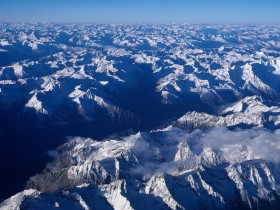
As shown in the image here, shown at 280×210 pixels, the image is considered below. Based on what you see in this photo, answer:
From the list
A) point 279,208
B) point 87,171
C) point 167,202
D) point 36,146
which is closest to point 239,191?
point 279,208

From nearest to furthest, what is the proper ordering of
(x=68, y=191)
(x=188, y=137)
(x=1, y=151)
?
(x=68, y=191) < (x=188, y=137) < (x=1, y=151)

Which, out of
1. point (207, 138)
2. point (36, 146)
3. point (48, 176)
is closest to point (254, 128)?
point (207, 138)

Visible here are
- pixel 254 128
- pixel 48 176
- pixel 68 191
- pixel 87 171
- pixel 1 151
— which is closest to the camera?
pixel 68 191

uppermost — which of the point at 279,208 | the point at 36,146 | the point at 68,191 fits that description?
the point at 68,191

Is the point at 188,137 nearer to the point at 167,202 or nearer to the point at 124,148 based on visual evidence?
the point at 124,148

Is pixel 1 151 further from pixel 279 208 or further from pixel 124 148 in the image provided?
pixel 279 208

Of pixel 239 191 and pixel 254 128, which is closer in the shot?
pixel 239 191

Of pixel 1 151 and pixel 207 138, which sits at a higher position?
pixel 207 138
